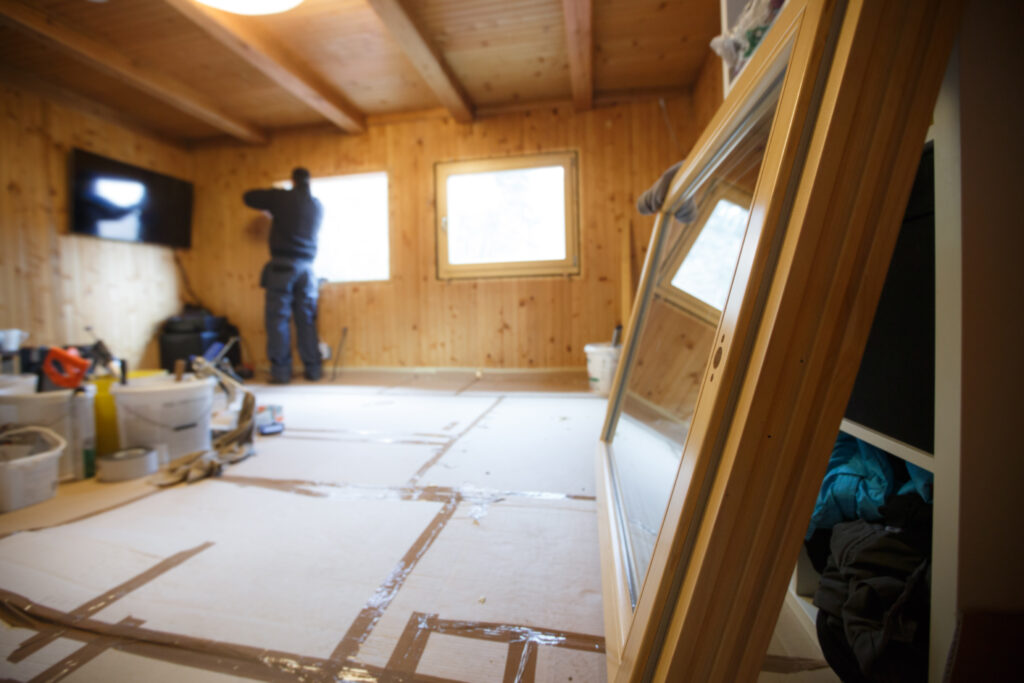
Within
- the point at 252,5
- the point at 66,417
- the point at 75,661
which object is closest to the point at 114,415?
the point at 66,417

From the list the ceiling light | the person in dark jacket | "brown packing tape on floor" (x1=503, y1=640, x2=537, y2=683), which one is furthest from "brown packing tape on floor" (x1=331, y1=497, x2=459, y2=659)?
the person in dark jacket

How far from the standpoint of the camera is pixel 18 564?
2.95ft

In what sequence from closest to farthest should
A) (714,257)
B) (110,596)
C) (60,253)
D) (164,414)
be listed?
(110,596), (164,414), (714,257), (60,253)

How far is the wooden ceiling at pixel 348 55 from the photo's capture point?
7.89 feet

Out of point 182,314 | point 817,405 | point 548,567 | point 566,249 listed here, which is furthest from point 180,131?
point 817,405

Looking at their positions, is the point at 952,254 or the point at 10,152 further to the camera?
the point at 10,152

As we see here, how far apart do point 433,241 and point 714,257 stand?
2689 mm

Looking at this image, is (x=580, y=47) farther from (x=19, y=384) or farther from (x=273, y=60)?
(x=19, y=384)

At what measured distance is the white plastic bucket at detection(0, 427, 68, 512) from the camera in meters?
1.16

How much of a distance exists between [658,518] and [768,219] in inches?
29.5

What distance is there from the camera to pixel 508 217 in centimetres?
361

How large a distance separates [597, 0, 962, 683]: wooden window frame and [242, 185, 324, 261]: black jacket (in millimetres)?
3722

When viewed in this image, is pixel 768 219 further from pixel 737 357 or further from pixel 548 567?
pixel 548 567

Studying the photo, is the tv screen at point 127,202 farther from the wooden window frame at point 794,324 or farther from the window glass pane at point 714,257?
the wooden window frame at point 794,324
